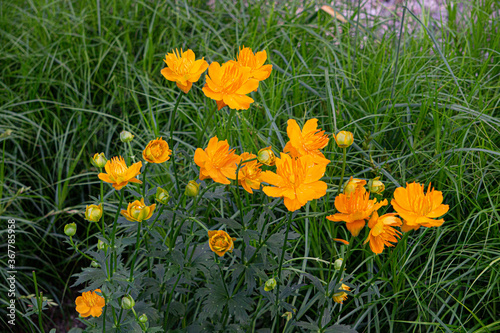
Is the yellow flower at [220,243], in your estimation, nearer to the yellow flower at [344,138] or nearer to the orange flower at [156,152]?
the orange flower at [156,152]

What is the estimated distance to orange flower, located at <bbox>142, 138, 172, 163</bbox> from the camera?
0.94 m

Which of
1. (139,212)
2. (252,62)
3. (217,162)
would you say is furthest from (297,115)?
(139,212)

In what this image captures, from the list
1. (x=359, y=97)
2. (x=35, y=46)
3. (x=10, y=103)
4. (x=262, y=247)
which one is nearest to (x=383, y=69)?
(x=359, y=97)

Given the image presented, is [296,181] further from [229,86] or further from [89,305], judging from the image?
[89,305]

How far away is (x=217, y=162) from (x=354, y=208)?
0.96 feet

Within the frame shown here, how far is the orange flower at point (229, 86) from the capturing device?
36.4 inches

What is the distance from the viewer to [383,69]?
68.4 inches

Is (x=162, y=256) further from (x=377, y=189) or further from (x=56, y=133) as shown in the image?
(x=56, y=133)

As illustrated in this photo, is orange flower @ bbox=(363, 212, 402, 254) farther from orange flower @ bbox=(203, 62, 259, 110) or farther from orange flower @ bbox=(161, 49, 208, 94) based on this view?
orange flower @ bbox=(161, 49, 208, 94)

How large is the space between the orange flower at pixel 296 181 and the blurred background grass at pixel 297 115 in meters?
0.38

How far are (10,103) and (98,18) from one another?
580 mm

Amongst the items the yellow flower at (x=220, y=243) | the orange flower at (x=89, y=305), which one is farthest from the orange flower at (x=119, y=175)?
the orange flower at (x=89, y=305)

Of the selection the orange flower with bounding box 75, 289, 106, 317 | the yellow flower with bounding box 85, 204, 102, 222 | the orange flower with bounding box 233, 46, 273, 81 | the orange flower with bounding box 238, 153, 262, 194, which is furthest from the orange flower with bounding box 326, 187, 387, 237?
the orange flower with bounding box 75, 289, 106, 317

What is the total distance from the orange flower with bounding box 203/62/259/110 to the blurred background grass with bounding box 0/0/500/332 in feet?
0.95
